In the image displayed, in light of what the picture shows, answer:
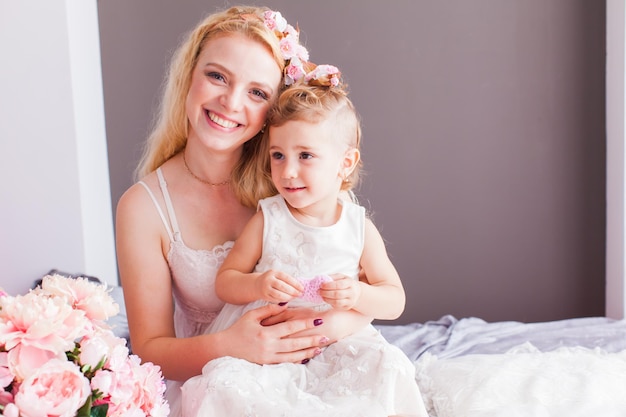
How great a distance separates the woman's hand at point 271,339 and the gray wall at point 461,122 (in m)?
1.79

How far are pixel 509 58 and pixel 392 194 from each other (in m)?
0.86

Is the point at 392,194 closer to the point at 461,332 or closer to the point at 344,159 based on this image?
the point at 461,332

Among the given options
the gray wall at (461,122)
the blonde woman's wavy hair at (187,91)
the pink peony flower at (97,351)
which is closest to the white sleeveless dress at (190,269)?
the blonde woman's wavy hair at (187,91)

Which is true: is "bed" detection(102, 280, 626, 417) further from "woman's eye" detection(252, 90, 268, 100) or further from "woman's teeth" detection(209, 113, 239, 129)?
"woman's eye" detection(252, 90, 268, 100)

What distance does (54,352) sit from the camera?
3.02ft

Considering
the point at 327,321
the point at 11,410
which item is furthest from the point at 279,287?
the point at 11,410

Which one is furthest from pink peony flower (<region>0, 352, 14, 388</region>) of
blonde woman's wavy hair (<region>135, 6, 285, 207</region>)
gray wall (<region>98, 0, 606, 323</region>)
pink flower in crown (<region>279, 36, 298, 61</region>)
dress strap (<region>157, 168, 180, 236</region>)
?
gray wall (<region>98, 0, 606, 323</region>)

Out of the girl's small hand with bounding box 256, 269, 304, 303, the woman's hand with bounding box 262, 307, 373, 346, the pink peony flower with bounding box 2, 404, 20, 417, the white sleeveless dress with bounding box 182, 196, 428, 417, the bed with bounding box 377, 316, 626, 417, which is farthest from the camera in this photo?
the bed with bounding box 377, 316, 626, 417

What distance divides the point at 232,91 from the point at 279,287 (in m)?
0.56

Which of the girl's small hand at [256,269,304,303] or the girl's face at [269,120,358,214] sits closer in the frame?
the girl's small hand at [256,269,304,303]

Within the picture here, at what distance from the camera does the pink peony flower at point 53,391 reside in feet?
2.80

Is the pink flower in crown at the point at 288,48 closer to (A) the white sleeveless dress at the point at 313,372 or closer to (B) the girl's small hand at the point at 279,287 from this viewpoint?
(A) the white sleeveless dress at the point at 313,372

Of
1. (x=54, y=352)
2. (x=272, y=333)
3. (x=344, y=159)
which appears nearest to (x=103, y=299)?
(x=54, y=352)

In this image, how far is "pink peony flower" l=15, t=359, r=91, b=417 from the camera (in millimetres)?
853
